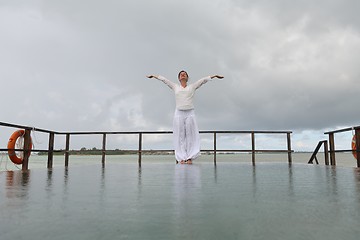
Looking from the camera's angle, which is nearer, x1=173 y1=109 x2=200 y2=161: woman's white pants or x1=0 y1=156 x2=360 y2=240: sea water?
x1=0 y1=156 x2=360 y2=240: sea water

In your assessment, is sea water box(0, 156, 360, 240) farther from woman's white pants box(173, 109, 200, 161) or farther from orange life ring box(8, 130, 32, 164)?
orange life ring box(8, 130, 32, 164)

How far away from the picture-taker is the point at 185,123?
5.88 m

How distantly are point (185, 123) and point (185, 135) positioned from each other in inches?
10.0

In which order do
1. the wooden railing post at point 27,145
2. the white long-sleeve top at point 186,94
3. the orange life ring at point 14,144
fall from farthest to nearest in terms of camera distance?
the white long-sleeve top at point 186,94, the orange life ring at point 14,144, the wooden railing post at point 27,145

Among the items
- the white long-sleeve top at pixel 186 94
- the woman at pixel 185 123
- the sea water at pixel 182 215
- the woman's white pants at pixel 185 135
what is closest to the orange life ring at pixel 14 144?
the woman at pixel 185 123

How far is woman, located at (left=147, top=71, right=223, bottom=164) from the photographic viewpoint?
5793mm

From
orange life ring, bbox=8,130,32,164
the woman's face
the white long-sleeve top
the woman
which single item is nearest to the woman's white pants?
the woman

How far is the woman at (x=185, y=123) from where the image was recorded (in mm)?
5793

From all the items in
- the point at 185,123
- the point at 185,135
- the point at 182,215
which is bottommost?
the point at 182,215

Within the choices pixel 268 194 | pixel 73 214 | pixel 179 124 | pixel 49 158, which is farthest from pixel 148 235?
pixel 49 158

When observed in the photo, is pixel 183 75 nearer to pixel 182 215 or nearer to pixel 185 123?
pixel 185 123

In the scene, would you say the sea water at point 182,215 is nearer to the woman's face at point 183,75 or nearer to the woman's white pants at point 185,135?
the woman's white pants at point 185,135

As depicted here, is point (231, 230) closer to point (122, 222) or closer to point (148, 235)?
point (148, 235)

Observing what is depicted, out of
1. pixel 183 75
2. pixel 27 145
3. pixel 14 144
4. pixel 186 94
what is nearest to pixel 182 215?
pixel 186 94
